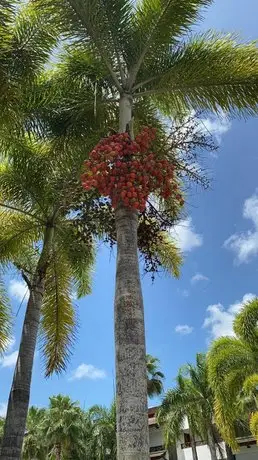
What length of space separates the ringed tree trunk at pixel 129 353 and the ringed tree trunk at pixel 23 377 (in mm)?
4918

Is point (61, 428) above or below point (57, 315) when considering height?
above

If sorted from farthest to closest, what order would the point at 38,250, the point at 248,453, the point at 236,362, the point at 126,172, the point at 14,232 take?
the point at 248,453, the point at 236,362, the point at 38,250, the point at 14,232, the point at 126,172

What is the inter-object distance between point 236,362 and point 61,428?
76.6 ft

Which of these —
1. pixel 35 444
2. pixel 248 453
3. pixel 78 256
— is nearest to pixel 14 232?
pixel 78 256

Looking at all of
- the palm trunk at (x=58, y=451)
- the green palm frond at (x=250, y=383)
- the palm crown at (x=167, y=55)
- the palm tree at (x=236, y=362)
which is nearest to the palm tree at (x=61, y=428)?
the palm trunk at (x=58, y=451)

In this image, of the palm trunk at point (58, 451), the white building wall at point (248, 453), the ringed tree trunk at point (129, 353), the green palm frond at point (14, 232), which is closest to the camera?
the ringed tree trunk at point (129, 353)

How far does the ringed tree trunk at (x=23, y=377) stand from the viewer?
31.6 feet

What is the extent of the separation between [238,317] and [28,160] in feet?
36.9

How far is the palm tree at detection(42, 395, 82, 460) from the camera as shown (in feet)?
127

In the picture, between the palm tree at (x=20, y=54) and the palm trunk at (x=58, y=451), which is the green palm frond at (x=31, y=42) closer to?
the palm tree at (x=20, y=54)

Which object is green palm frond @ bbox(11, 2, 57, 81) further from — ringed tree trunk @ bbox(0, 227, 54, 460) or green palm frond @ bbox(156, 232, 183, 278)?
green palm frond @ bbox(156, 232, 183, 278)

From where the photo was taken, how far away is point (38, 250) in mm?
14359

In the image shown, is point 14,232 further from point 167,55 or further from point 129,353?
point 129,353

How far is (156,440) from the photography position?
44.1 meters
